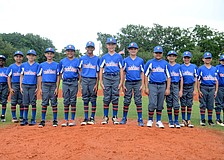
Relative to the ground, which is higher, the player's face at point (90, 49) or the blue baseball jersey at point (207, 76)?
the player's face at point (90, 49)

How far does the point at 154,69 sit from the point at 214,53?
43.4 metres

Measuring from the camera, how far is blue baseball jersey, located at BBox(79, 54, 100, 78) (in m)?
7.20

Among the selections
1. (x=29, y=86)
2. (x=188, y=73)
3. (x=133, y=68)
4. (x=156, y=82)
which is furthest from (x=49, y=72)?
(x=188, y=73)

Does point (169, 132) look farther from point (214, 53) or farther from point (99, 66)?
point (214, 53)

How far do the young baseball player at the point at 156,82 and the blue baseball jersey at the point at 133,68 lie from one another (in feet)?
0.61

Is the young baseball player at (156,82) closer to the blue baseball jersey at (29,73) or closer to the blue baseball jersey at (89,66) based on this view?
A: the blue baseball jersey at (89,66)

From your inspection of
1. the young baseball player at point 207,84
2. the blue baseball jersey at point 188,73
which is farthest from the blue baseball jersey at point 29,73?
the young baseball player at point 207,84

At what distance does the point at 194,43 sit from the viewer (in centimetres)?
5156

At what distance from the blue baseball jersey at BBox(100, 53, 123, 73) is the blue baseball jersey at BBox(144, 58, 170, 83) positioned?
28.3 inches

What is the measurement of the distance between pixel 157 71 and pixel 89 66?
175cm

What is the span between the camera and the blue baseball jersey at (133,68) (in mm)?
7109

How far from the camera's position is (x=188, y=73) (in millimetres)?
7750

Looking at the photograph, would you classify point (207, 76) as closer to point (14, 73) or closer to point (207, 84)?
point (207, 84)

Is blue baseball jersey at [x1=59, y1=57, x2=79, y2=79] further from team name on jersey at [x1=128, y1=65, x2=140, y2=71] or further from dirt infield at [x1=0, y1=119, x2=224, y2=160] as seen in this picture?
dirt infield at [x1=0, y1=119, x2=224, y2=160]
